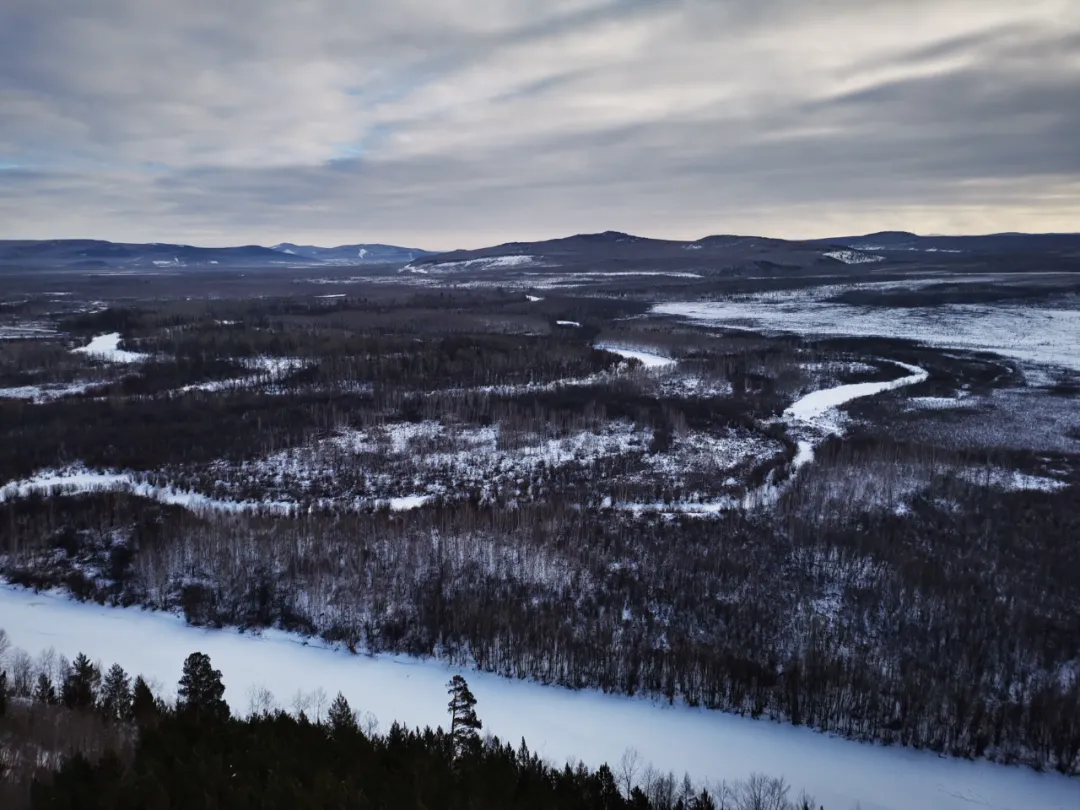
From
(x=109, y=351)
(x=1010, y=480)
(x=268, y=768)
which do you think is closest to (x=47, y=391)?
(x=109, y=351)

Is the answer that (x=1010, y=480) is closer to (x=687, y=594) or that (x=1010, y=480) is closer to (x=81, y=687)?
(x=687, y=594)

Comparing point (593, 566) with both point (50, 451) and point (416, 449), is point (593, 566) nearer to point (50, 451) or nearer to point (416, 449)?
point (416, 449)

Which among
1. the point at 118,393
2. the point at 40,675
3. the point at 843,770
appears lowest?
the point at 843,770

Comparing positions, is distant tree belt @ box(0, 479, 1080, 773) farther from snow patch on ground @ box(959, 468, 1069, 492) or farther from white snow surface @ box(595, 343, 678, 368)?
white snow surface @ box(595, 343, 678, 368)

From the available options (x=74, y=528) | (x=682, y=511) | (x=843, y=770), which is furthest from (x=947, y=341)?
(x=74, y=528)

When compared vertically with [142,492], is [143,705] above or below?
below

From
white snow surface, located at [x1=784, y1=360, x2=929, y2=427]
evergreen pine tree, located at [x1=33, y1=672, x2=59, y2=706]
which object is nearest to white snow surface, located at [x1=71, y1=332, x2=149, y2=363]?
evergreen pine tree, located at [x1=33, y1=672, x2=59, y2=706]

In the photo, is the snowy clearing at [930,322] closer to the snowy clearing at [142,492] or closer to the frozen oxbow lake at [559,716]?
the frozen oxbow lake at [559,716]
